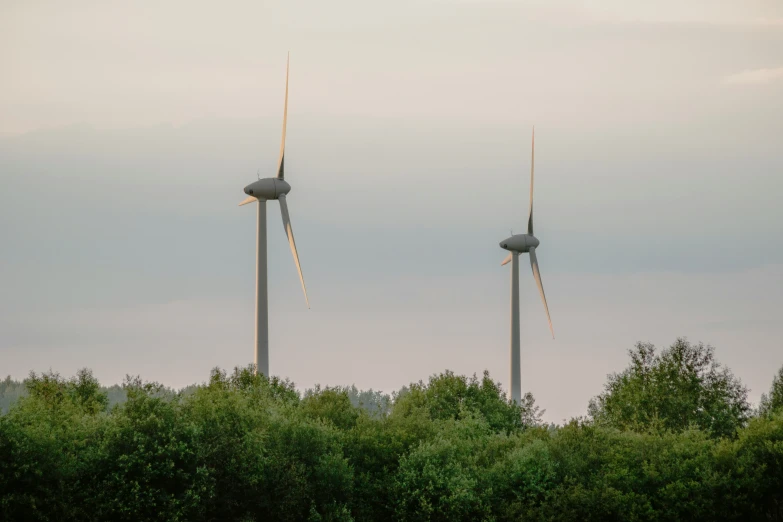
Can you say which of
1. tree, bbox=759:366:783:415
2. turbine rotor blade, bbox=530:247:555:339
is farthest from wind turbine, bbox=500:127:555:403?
tree, bbox=759:366:783:415

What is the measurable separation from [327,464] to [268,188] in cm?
2860

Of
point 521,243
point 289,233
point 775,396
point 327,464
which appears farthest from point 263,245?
point 775,396

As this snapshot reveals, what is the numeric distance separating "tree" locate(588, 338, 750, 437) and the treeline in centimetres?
2220

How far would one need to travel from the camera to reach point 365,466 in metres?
79.9

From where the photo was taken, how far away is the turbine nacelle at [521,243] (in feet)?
364

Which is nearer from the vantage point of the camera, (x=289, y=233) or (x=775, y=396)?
(x=289, y=233)

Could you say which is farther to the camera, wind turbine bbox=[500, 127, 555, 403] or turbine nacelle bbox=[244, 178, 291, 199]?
wind turbine bbox=[500, 127, 555, 403]

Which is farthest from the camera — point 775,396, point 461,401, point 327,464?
point 775,396

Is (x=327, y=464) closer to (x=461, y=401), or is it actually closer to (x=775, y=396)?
(x=461, y=401)

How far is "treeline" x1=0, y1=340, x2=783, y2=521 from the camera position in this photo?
64.8m

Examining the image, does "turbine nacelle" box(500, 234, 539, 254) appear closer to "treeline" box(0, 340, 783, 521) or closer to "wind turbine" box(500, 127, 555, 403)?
"wind turbine" box(500, 127, 555, 403)

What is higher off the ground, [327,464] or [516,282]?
[516,282]

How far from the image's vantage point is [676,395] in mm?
117500

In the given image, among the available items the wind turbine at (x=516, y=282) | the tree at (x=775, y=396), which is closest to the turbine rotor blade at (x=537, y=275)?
the wind turbine at (x=516, y=282)
